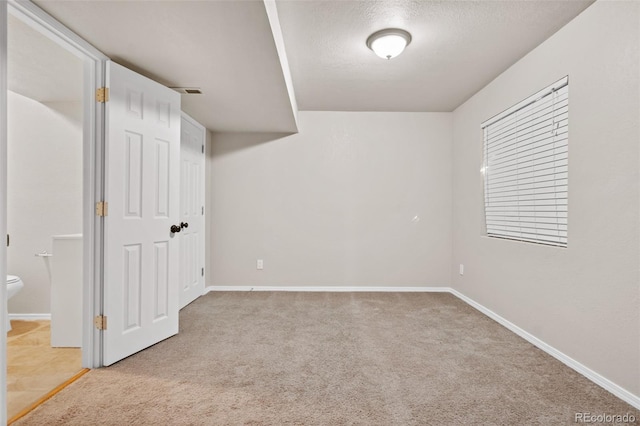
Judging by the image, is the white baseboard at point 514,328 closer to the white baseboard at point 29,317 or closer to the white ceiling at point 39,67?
the white baseboard at point 29,317

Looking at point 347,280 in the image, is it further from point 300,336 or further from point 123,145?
point 123,145

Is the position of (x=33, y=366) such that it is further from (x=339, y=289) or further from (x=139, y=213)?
(x=339, y=289)

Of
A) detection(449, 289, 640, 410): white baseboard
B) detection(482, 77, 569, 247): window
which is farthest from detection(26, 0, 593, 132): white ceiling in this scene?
detection(449, 289, 640, 410): white baseboard

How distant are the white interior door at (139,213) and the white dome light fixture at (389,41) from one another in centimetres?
168

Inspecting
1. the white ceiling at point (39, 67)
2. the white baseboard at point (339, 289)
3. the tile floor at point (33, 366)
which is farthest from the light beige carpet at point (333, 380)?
the white ceiling at point (39, 67)

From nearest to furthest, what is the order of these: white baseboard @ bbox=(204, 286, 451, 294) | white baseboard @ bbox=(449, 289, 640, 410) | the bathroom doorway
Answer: white baseboard @ bbox=(449, 289, 640, 410) < the bathroom doorway < white baseboard @ bbox=(204, 286, 451, 294)

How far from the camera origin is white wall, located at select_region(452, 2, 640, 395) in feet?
6.37

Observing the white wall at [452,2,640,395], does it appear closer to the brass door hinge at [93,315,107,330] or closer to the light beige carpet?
the light beige carpet

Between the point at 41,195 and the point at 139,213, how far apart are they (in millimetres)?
1720

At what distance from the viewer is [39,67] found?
276 cm

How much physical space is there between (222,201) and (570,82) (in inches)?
153

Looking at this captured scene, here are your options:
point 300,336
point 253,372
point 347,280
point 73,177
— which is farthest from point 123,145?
point 347,280

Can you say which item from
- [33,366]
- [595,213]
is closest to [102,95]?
[33,366]

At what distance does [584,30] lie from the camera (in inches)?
89.8
